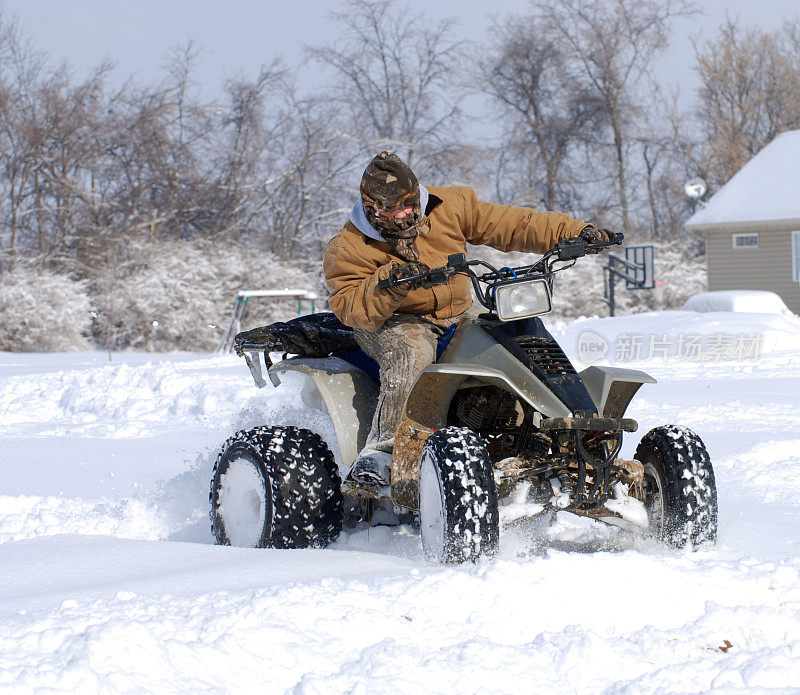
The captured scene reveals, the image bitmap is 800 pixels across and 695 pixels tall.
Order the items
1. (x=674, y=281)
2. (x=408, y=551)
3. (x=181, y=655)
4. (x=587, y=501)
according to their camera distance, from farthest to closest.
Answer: (x=674, y=281) < (x=408, y=551) < (x=587, y=501) < (x=181, y=655)

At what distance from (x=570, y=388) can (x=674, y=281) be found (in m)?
28.7

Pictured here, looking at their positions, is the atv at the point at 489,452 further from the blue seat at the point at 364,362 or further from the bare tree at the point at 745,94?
the bare tree at the point at 745,94

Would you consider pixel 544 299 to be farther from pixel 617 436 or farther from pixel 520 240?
pixel 520 240

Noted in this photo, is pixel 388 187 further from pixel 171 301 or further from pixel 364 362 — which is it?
pixel 171 301

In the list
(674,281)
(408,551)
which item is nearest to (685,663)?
(408,551)

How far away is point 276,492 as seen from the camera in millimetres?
4293

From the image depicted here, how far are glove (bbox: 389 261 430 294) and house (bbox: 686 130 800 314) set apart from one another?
907 inches

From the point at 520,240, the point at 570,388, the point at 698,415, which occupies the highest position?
the point at 520,240

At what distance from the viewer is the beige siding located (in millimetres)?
25297

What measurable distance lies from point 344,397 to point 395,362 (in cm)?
41

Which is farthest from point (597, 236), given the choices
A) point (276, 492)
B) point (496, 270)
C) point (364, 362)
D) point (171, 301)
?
point (171, 301)

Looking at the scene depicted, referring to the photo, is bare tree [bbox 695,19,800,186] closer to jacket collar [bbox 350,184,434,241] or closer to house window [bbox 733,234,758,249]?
house window [bbox 733,234,758,249]

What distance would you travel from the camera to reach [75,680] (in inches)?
90.7

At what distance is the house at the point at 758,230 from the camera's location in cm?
2516
